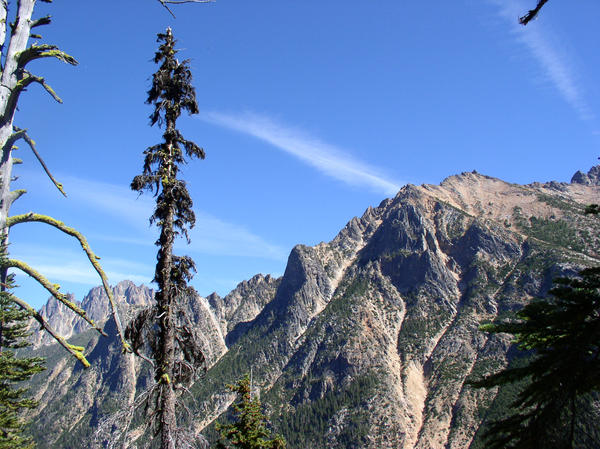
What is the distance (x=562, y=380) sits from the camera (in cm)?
448

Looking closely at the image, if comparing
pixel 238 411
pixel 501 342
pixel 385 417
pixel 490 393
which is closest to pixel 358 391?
pixel 385 417

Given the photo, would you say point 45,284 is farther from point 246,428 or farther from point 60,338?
point 246,428

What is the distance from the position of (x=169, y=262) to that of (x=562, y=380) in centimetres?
801

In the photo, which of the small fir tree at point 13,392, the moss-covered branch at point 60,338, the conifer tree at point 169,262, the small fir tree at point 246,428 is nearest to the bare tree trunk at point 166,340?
the conifer tree at point 169,262

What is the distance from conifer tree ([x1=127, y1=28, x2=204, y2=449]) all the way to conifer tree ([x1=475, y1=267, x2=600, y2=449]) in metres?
6.80

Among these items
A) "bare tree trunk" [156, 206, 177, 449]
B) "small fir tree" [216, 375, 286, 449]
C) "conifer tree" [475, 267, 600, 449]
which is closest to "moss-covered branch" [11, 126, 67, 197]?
"bare tree trunk" [156, 206, 177, 449]

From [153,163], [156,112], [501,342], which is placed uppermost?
[501,342]

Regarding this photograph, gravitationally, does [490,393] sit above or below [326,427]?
above

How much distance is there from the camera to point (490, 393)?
539ft

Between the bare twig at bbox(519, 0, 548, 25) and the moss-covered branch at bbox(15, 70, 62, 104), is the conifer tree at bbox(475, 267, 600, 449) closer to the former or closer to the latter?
the bare twig at bbox(519, 0, 548, 25)

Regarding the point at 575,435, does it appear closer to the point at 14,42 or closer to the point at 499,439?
the point at 499,439

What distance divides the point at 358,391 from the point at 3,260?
207085 millimetres

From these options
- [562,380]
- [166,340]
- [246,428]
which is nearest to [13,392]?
[246,428]

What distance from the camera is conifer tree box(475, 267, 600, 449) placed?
4.31 m
